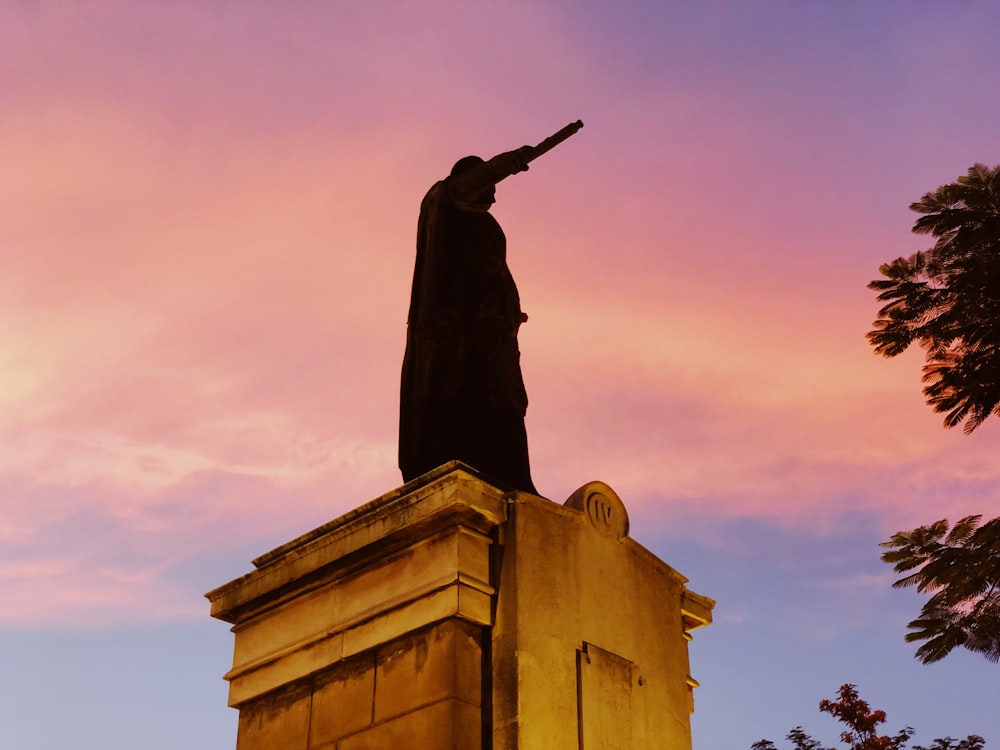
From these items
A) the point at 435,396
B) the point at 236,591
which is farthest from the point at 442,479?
the point at 236,591

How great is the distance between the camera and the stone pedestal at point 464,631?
21.1 ft

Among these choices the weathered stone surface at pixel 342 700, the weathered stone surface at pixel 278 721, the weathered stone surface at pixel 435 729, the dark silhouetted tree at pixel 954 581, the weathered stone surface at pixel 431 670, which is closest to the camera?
the weathered stone surface at pixel 435 729

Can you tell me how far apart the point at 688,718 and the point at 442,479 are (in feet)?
6.76

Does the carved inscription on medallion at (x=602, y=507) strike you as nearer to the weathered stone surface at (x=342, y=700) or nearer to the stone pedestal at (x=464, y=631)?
the stone pedestal at (x=464, y=631)

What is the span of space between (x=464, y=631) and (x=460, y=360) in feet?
6.66

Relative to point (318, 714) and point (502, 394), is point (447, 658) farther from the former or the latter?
point (502, 394)

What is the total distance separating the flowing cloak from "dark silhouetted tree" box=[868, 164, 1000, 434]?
14.0ft

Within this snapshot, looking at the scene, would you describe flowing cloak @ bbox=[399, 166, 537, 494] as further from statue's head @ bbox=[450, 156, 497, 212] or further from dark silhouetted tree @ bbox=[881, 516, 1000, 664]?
dark silhouetted tree @ bbox=[881, 516, 1000, 664]

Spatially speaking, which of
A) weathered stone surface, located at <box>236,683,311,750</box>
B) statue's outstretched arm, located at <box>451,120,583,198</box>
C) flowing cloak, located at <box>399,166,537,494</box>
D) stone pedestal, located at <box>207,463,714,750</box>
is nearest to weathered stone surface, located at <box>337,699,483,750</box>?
stone pedestal, located at <box>207,463,714,750</box>

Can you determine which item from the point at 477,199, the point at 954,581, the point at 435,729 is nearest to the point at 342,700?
the point at 435,729

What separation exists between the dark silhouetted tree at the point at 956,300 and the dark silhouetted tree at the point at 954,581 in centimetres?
97

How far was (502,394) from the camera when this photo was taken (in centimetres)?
793

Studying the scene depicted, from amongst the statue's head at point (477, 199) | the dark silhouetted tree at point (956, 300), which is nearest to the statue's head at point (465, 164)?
the statue's head at point (477, 199)

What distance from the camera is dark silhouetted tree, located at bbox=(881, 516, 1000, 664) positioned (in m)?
10.4
